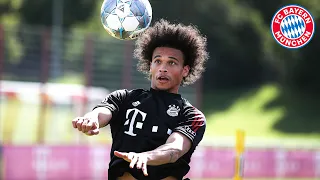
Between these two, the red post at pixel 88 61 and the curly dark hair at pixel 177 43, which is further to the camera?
the red post at pixel 88 61

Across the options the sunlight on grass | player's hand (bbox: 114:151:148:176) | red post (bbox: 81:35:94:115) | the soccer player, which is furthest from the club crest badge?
the sunlight on grass

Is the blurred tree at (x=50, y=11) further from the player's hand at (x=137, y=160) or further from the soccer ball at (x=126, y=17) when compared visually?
the player's hand at (x=137, y=160)

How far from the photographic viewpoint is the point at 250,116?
151ft

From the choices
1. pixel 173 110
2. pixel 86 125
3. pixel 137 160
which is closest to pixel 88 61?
pixel 173 110

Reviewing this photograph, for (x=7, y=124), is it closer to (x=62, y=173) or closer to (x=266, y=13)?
(x=62, y=173)

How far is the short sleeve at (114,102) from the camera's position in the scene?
248 inches

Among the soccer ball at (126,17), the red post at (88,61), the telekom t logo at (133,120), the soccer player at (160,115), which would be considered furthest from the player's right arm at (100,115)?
the red post at (88,61)

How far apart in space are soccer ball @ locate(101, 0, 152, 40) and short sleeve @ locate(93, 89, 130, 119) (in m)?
0.73

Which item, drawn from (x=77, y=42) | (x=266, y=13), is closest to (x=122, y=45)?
(x=77, y=42)

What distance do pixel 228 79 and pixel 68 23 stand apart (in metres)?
11.1

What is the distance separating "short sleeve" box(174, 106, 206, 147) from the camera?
6.20 metres

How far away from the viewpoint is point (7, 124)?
26.5 meters

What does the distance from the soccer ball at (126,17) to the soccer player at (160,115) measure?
0.36 metres

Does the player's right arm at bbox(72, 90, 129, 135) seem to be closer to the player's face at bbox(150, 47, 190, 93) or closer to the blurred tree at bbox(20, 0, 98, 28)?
the player's face at bbox(150, 47, 190, 93)
